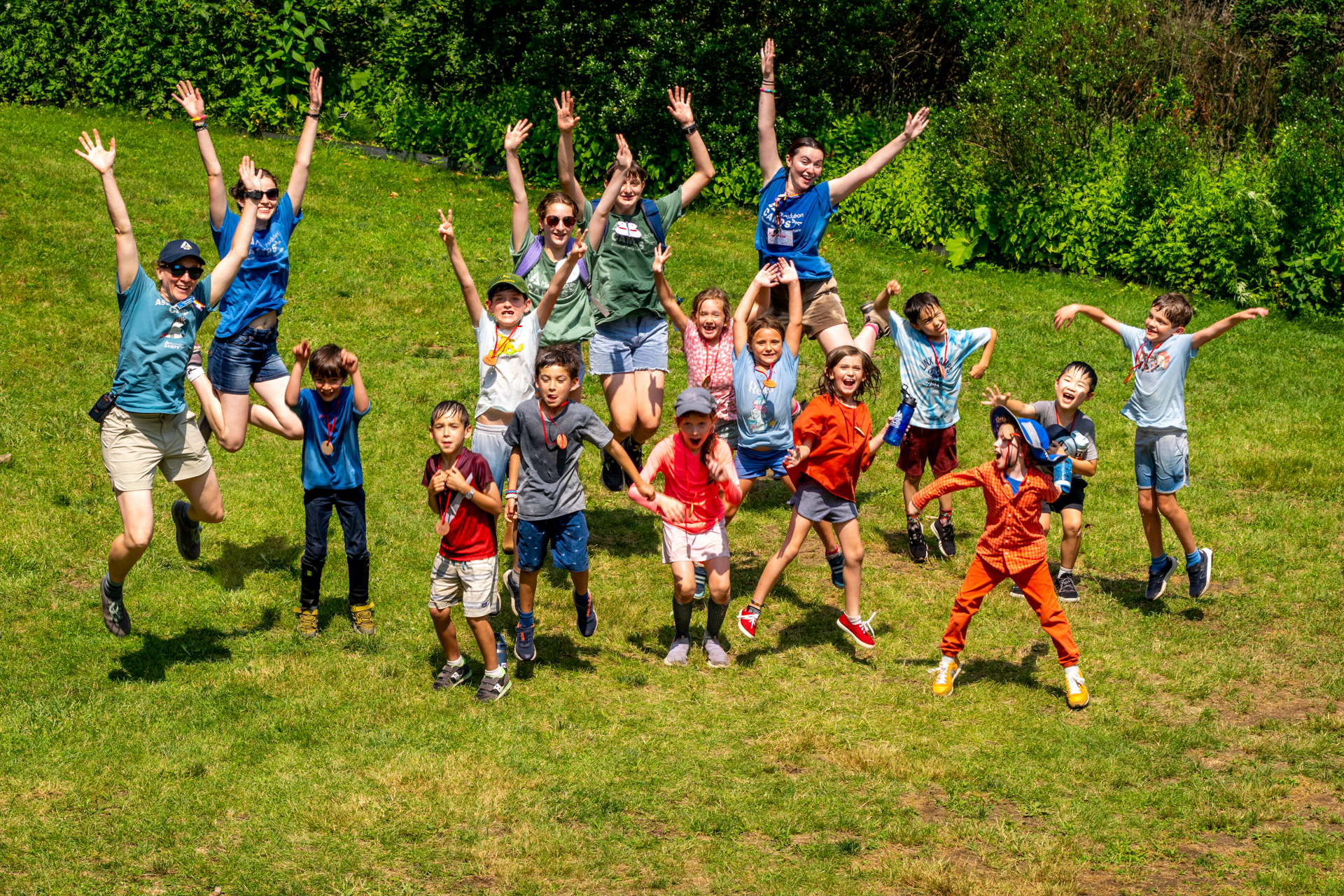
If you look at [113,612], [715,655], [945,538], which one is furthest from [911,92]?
[113,612]

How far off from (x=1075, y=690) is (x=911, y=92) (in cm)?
1665

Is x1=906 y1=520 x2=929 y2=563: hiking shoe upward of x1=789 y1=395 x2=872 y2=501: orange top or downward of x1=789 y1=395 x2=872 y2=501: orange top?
downward

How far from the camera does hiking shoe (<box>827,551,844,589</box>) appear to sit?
9.61m

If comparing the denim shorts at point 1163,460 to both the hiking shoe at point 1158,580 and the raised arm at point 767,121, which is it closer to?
the hiking shoe at point 1158,580

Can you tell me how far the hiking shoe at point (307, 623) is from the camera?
859cm

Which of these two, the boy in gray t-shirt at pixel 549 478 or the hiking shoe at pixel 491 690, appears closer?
the hiking shoe at pixel 491 690

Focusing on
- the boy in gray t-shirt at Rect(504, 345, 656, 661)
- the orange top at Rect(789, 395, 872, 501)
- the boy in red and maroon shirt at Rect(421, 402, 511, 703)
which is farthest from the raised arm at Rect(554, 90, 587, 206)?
the boy in red and maroon shirt at Rect(421, 402, 511, 703)

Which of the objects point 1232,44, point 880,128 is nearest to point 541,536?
point 880,128

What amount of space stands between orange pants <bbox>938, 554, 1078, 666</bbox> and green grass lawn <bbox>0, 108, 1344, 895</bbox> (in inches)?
13.6

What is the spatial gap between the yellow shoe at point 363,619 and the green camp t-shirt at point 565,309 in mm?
2310

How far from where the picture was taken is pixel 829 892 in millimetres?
6086

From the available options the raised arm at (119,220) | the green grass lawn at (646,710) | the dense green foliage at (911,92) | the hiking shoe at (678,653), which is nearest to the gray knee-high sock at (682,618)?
the hiking shoe at (678,653)

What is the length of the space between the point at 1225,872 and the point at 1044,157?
1371 centimetres

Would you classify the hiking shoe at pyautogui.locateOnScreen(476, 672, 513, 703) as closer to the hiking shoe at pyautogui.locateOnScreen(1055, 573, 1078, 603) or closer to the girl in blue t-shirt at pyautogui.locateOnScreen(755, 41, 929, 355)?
the girl in blue t-shirt at pyautogui.locateOnScreen(755, 41, 929, 355)
